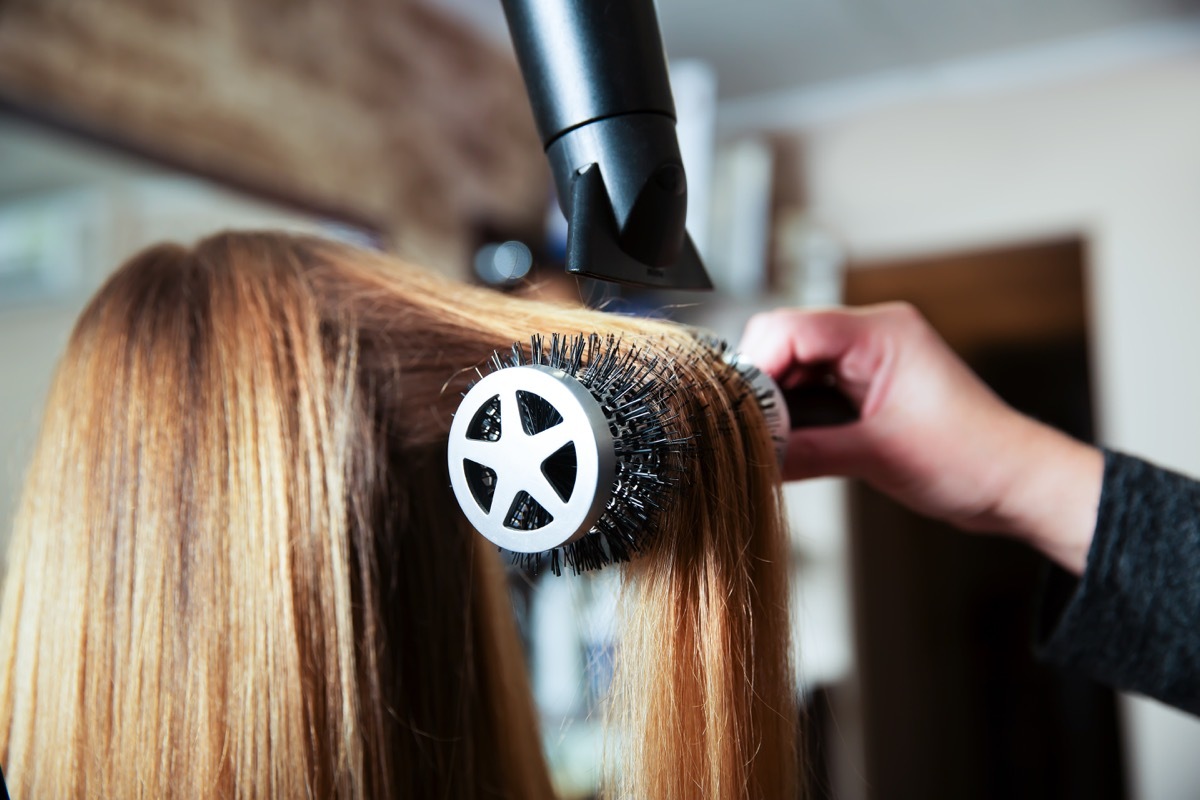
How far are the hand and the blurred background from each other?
615 mm

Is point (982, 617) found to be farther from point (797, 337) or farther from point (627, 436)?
point (627, 436)

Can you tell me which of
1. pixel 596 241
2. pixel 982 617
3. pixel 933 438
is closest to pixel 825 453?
pixel 933 438

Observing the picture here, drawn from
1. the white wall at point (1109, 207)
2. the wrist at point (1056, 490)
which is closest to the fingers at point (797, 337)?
the wrist at point (1056, 490)

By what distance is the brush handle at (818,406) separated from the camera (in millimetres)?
542

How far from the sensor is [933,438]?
637mm

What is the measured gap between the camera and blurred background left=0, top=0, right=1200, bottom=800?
1.29 metres

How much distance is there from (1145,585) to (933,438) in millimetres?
153

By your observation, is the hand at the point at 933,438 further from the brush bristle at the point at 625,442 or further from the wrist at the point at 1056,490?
the brush bristle at the point at 625,442

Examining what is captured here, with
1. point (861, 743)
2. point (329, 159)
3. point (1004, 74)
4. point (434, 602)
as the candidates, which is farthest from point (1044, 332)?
point (434, 602)

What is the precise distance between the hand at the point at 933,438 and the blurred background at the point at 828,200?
615 millimetres

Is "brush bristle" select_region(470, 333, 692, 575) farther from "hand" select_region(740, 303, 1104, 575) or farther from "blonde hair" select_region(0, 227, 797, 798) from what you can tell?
"hand" select_region(740, 303, 1104, 575)

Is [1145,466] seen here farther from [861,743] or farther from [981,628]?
[981,628]

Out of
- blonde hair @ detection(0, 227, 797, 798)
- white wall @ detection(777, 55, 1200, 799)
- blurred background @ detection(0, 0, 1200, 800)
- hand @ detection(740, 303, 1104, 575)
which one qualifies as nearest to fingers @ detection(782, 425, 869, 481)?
hand @ detection(740, 303, 1104, 575)

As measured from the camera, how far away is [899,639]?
2928 millimetres
